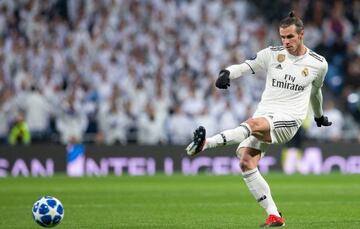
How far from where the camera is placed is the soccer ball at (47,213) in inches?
388

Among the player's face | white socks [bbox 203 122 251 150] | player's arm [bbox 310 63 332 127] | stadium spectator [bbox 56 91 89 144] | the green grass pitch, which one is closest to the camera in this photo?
white socks [bbox 203 122 251 150]

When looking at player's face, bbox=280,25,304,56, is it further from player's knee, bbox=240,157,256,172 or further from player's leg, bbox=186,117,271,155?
player's knee, bbox=240,157,256,172

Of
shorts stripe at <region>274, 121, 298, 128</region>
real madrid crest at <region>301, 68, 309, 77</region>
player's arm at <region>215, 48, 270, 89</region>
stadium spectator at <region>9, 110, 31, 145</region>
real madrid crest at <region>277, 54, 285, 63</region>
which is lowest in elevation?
shorts stripe at <region>274, 121, 298, 128</region>

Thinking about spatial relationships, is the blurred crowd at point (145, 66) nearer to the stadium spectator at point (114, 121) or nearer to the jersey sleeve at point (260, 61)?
the stadium spectator at point (114, 121)

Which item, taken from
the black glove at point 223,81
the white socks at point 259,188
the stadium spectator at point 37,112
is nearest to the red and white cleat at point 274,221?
the white socks at point 259,188

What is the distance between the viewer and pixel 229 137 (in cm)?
943

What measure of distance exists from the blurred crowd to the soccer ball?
1323 centimetres

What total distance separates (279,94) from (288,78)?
0.21 m

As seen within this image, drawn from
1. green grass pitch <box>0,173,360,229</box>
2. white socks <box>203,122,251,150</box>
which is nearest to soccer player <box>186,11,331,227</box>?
white socks <box>203,122,251,150</box>

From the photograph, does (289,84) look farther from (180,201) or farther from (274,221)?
(180,201)

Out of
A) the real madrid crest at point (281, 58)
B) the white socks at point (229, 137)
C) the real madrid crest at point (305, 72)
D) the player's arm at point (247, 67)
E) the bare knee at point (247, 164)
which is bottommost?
the bare knee at point (247, 164)

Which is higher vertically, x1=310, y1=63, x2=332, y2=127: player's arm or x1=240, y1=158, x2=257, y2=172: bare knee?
x1=310, y1=63, x2=332, y2=127: player's arm

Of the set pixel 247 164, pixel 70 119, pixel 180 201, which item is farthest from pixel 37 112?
pixel 247 164

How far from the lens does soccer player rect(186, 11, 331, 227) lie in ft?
33.1
